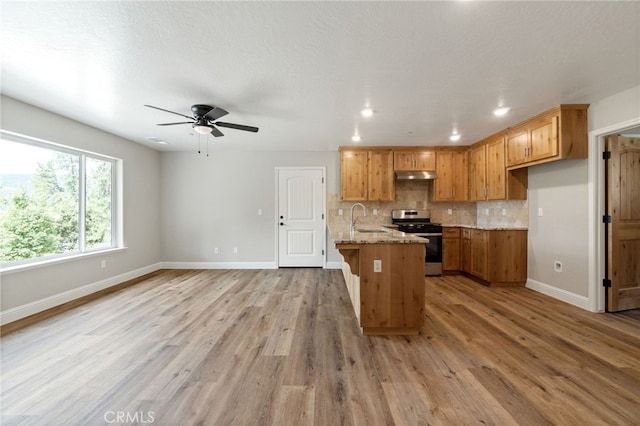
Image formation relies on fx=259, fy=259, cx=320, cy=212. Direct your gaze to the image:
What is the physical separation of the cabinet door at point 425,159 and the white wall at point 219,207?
9.08 feet

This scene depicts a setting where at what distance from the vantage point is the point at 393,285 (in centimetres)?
256

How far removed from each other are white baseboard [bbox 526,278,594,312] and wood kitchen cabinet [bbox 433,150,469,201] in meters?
1.80

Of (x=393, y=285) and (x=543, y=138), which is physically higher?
(x=543, y=138)

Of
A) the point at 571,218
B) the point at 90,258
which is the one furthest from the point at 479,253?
the point at 90,258

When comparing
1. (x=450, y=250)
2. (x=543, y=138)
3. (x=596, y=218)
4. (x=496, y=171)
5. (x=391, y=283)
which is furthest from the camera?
(x=450, y=250)

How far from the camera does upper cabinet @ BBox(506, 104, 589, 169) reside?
121 inches

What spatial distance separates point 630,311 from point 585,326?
1.01 m

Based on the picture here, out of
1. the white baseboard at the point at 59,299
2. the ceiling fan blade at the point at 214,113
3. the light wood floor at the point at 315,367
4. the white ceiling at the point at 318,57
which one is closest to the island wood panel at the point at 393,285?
the light wood floor at the point at 315,367

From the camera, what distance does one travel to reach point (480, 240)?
169 inches

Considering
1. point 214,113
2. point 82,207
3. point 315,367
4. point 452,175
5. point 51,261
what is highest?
point 214,113

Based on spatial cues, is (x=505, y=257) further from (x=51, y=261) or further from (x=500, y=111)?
(x=51, y=261)

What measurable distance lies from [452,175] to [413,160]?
32.1 inches

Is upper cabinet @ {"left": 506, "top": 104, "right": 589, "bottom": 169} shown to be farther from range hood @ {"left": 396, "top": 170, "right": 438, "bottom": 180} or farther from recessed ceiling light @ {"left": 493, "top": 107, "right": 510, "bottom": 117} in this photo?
range hood @ {"left": 396, "top": 170, "right": 438, "bottom": 180}

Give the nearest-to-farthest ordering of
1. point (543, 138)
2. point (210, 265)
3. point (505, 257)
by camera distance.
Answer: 1. point (543, 138)
2. point (505, 257)
3. point (210, 265)
